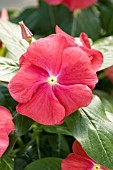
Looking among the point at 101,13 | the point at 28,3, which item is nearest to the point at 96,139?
the point at 101,13

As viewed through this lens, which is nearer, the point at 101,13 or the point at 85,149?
the point at 85,149

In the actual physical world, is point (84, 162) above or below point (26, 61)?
below

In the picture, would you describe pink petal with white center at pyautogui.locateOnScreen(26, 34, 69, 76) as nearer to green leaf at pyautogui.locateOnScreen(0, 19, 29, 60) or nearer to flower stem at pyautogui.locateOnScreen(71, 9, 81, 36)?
green leaf at pyautogui.locateOnScreen(0, 19, 29, 60)

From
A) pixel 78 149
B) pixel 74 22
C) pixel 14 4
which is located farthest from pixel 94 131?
pixel 14 4

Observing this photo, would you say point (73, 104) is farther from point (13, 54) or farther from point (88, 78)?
point (13, 54)

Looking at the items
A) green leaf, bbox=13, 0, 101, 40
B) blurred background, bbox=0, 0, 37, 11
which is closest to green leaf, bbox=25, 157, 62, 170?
green leaf, bbox=13, 0, 101, 40

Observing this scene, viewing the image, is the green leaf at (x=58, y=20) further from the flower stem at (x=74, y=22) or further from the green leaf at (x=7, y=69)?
Answer: the green leaf at (x=7, y=69)
